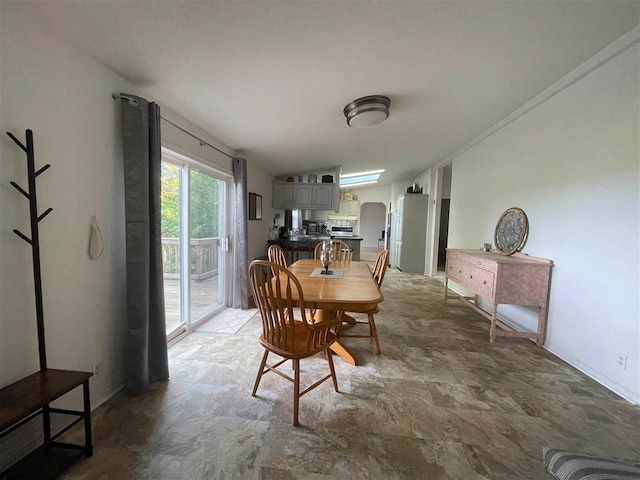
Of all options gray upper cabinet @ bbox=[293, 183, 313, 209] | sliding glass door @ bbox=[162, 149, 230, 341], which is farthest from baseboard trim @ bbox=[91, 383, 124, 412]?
gray upper cabinet @ bbox=[293, 183, 313, 209]

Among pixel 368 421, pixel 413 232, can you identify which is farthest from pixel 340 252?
pixel 413 232

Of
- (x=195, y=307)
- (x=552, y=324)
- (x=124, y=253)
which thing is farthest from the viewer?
(x=195, y=307)

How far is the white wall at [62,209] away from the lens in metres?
1.17

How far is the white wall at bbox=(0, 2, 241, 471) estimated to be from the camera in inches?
46.1

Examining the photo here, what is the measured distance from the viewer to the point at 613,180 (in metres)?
1.96

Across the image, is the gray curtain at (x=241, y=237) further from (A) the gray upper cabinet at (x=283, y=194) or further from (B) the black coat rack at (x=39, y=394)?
(B) the black coat rack at (x=39, y=394)

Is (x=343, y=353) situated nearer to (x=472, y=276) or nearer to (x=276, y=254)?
(x=276, y=254)

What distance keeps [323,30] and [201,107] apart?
1.33 meters

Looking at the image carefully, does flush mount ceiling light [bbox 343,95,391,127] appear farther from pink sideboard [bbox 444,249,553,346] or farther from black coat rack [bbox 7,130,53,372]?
black coat rack [bbox 7,130,53,372]

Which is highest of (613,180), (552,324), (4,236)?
(613,180)

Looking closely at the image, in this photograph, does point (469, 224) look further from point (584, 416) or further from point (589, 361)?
point (584, 416)

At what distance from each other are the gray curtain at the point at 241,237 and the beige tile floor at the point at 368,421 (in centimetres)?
117

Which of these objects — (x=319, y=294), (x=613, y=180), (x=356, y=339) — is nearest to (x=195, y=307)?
(x=356, y=339)

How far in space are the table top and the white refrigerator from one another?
14.0ft
